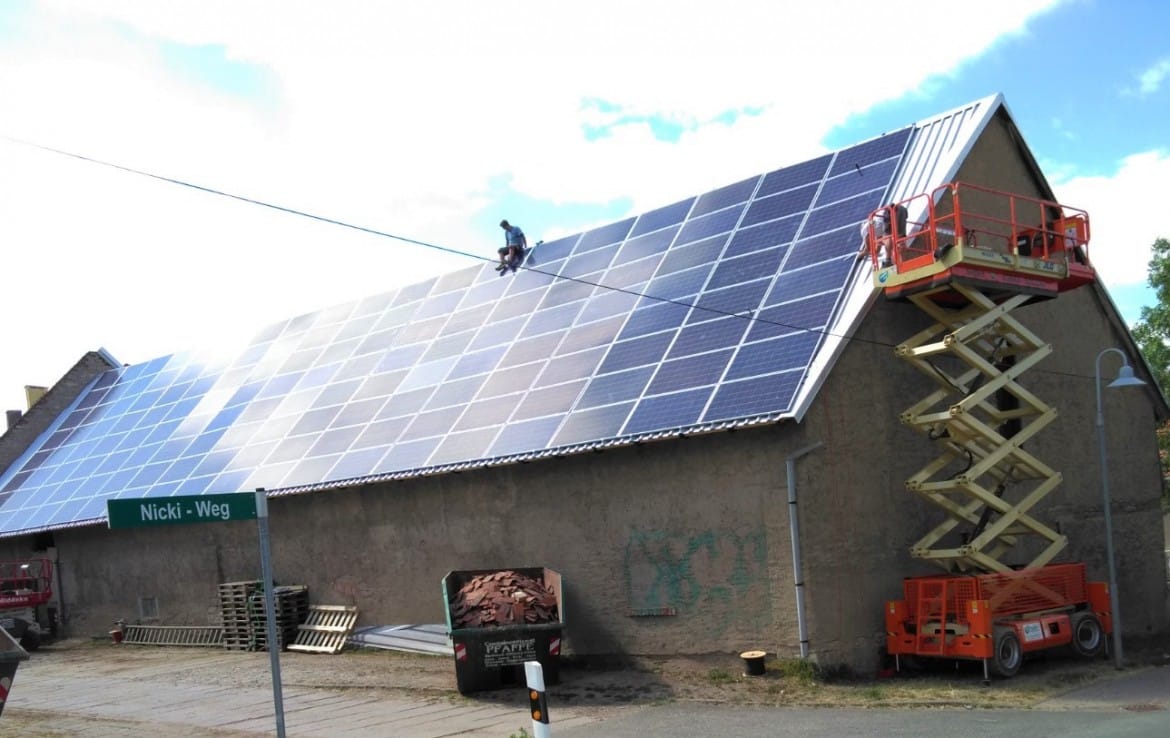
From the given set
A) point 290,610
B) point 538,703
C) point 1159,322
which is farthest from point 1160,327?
point 538,703

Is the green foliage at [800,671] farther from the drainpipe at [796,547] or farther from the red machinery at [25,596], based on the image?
the red machinery at [25,596]

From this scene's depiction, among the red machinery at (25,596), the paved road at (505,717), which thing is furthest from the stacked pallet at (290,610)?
the red machinery at (25,596)

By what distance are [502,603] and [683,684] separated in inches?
109

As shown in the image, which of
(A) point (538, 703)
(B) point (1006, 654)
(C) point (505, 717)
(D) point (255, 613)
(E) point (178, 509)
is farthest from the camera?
(D) point (255, 613)

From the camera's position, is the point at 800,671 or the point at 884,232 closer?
the point at 800,671

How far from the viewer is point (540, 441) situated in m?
17.4

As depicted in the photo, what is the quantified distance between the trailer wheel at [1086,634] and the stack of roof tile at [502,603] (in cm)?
757

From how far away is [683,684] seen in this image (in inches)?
583

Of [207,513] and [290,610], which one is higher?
[207,513]

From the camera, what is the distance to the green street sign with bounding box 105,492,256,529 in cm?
872

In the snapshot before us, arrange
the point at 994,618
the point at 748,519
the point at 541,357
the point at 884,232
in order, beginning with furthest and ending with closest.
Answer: the point at 541,357 → the point at 884,232 → the point at 748,519 → the point at 994,618

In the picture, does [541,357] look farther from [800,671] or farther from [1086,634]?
[1086,634]

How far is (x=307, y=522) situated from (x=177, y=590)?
5297 mm

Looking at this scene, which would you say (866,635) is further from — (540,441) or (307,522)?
(307,522)
